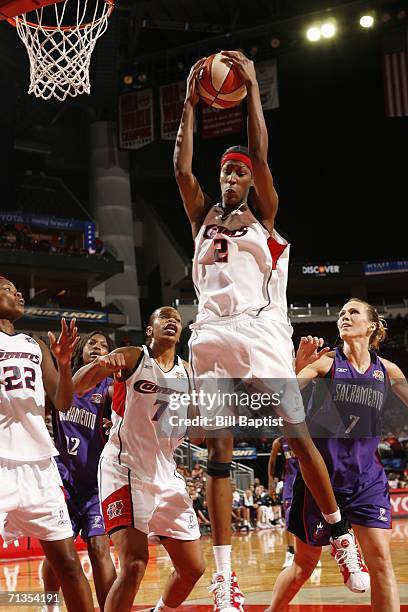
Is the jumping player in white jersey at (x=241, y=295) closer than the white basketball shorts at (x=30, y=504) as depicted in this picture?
Yes

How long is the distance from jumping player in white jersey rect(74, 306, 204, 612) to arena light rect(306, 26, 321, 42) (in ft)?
57.1

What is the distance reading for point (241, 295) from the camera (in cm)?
415

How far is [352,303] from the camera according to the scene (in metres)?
5.10

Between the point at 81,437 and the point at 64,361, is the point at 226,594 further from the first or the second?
the point at 81,437

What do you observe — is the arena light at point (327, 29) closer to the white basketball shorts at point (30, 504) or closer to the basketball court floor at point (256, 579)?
the basketball court floor at point (256, 579)

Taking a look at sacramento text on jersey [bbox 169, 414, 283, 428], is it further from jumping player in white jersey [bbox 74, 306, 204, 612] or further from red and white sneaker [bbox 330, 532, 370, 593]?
red and white sneaker [bbox 330, 532, 370, 593]

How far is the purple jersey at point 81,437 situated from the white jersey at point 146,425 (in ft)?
2.95

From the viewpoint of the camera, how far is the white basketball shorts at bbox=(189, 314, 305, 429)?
411 centimetres

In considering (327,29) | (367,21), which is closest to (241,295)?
(367,21)

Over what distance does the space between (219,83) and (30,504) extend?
101 inches

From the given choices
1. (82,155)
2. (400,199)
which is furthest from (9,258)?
(400,199)

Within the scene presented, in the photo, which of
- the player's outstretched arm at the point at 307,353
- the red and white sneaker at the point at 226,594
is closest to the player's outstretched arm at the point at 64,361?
the red and white sneaker at the point at 226,594

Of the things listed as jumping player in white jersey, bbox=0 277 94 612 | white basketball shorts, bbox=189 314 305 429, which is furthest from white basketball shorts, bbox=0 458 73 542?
white basketball shorts, bbox=189 314 305 429

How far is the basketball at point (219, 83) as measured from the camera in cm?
424
